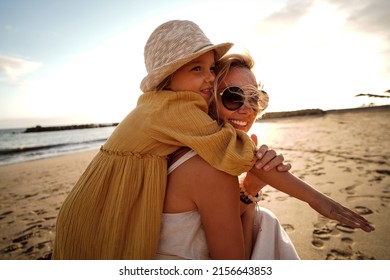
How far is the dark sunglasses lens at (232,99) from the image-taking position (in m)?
1.86

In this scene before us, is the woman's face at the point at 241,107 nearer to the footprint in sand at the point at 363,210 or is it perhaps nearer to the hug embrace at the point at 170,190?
the hug embrace at the point at 170,190

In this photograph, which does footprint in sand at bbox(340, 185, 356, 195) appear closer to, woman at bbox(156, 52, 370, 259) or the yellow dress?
woman at bbox(156, 52, 370, 259)

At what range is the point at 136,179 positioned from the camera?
135 cm

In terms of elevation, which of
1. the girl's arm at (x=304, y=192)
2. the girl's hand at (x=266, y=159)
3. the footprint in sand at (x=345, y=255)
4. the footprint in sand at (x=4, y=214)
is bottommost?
the footprint in sand at (x=4, y=214)

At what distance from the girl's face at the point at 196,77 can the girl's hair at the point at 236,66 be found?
8 cm

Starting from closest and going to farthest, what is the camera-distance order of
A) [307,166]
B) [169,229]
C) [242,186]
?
[169,229]
[242,186]
[307,166]

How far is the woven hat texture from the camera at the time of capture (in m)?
1.60

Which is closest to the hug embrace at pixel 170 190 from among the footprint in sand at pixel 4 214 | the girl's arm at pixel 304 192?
the girl's arm at pixel 304 192

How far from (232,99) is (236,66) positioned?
371 mm

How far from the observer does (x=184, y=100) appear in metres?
1.43

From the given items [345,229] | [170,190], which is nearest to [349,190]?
[345,229]
